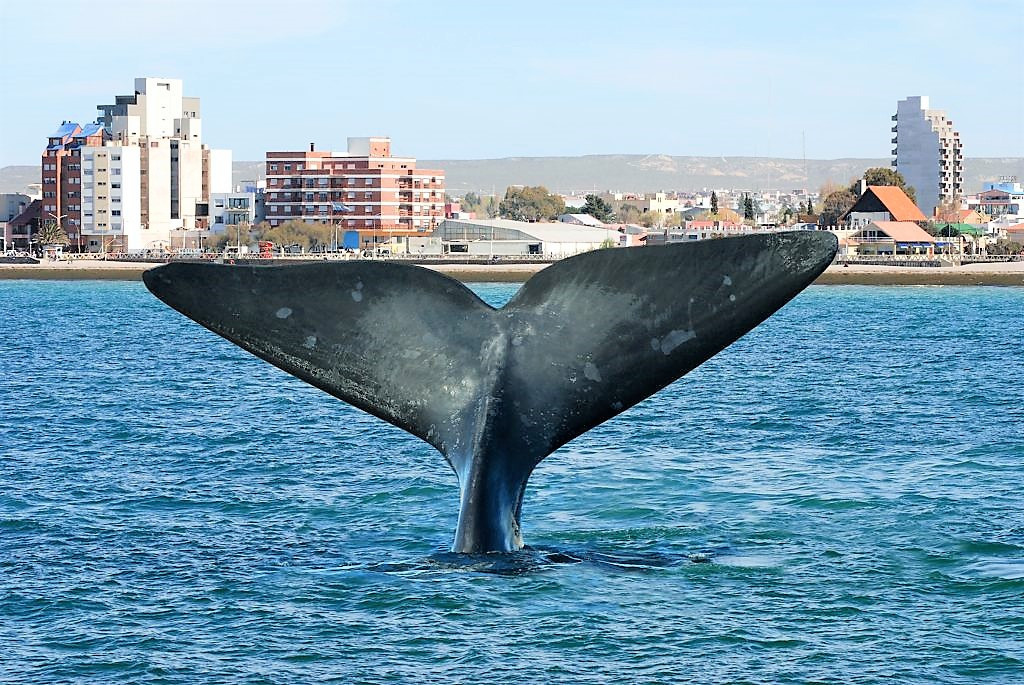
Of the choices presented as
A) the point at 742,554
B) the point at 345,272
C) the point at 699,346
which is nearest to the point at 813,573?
the point at 742,554

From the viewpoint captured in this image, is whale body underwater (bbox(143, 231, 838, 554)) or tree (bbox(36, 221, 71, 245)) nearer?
whale body underwater (bbox(143, 231, 838, 554))

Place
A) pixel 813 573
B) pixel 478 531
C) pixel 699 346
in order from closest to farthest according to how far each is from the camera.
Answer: pixel 699 346
pixel 478 531
pixel 813 573

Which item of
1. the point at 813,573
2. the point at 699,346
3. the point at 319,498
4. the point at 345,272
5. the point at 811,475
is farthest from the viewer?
the point at 811,475

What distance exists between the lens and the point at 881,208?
189375mm

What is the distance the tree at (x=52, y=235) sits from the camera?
188500mm

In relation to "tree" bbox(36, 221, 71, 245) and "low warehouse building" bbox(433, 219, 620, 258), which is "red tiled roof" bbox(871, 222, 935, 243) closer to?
"low warehouse building" bbox(433, 219, 620, 258)

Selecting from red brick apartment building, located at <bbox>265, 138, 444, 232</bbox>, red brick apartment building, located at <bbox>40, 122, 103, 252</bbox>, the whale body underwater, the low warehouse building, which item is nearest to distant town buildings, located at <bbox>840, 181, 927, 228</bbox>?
the low warehouse building

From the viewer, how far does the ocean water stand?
1270 centimetres

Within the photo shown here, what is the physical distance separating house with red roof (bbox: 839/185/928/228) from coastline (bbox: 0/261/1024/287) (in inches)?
938

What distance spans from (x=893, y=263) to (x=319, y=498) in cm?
15202

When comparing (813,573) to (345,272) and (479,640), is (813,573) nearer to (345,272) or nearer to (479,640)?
(479,640)

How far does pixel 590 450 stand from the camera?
26.6 m

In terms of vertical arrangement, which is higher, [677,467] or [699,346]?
[699,346]

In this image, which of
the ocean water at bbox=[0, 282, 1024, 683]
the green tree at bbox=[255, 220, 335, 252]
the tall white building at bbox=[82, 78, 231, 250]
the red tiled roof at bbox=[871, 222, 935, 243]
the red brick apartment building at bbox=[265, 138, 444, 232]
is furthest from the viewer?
the red brick apartment building at bbox=[265, 138, 444, 232]
